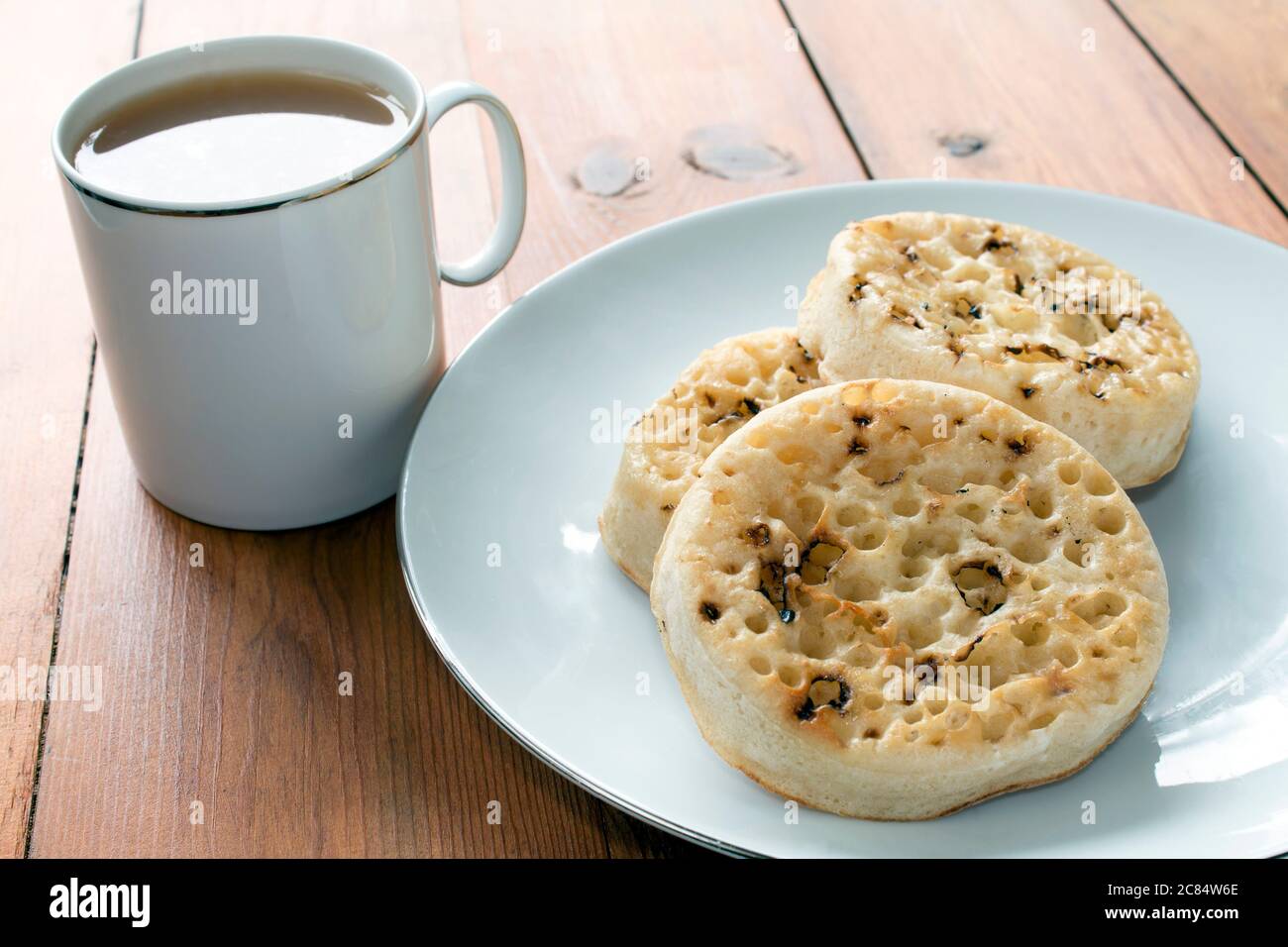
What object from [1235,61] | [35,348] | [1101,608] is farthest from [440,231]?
[1235,61]

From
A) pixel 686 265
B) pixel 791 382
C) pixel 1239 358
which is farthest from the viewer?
pixel 686 265

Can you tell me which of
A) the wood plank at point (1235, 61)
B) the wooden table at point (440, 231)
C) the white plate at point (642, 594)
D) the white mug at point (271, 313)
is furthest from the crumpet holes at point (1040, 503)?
the wood plank at point (1235, 61)

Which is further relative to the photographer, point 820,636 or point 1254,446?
point 1254,446

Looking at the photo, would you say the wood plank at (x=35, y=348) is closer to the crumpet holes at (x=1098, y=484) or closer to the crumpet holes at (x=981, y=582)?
the crumpet holes at (x=981, y=582)

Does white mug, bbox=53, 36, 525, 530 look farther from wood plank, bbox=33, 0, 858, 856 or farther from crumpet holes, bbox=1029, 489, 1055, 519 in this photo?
crumpet holes, bbox=1029, 489, 1055, 519

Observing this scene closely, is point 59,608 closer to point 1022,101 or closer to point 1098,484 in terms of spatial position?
point 1098,484
